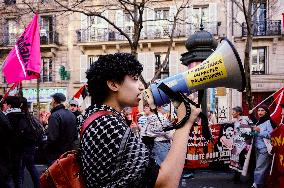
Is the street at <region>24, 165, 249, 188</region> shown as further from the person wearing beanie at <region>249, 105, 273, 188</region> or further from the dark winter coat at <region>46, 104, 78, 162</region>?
the dark winter coat at <region>46, 104, 78, 162</region>

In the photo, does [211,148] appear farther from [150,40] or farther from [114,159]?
[150,40]

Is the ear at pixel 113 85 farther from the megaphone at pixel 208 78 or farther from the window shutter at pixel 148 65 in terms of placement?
the window shutter at pixel 148 65

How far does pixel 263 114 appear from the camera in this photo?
7.82m

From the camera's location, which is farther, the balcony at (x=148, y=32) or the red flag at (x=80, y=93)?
the balcony at (x=148, y=32)

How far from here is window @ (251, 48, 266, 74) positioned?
2511 cm

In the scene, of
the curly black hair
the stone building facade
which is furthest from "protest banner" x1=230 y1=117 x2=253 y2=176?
the stone building facade

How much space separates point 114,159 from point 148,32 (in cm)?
2626

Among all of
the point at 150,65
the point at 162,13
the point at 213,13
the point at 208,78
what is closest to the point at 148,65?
the point at 150,65

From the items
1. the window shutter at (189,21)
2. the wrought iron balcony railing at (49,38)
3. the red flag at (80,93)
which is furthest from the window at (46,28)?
the red flag at (80,93)

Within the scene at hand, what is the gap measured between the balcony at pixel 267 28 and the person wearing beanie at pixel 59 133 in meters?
20.6

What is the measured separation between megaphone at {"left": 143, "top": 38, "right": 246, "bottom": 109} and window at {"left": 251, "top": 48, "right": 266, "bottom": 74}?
2353 cm

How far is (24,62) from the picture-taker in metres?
6.96

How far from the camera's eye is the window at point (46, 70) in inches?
1133

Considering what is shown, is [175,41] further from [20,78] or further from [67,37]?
[20,78]
